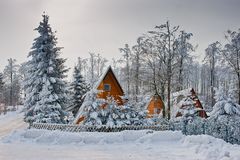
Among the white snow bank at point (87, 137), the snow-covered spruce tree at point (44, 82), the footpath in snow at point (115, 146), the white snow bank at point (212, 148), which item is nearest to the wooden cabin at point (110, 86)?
the snow-covered spruce tree at point (44, 82)

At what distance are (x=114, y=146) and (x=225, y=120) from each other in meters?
10.1

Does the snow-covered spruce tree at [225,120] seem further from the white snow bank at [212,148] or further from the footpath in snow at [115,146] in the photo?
the white snow bank at [212,148]

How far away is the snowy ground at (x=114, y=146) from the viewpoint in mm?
10195

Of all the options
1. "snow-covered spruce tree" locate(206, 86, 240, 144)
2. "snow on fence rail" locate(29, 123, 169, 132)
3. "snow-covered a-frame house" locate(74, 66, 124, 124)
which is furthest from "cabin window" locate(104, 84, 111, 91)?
"snow-covered spruce tree" locate(206, 86, 240, 144)

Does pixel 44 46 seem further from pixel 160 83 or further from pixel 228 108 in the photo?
pixel 228 108

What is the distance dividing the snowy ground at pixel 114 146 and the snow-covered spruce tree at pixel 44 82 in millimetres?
10164

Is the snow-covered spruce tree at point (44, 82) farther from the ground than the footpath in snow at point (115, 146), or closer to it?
farther from the ground

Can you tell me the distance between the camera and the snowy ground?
10.2 m

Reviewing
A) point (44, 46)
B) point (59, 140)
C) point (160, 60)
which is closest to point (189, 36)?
point (160, 60)

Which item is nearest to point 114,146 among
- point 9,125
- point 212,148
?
point 212,148

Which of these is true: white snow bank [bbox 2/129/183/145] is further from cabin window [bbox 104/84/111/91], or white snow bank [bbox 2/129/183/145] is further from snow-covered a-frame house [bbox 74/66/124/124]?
cabin window [bbox 104/84/111/91]

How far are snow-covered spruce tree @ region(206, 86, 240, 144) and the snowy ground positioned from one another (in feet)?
17.0

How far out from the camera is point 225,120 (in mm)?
19703

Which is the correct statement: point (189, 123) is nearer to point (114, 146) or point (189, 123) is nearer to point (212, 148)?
point (114, 146)
